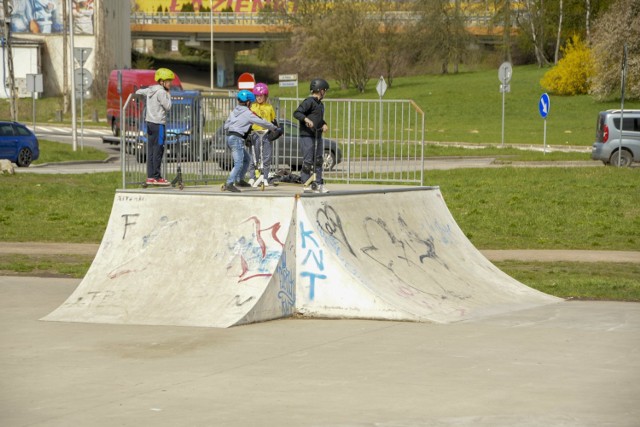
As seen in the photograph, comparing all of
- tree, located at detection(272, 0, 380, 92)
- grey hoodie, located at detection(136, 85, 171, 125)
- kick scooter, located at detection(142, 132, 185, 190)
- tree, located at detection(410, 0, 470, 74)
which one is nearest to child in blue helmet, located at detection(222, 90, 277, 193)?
kick scooter, located at detection(142, 132, 185, 190)

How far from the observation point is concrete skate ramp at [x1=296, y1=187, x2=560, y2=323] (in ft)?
38.0

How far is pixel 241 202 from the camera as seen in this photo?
12.0 m

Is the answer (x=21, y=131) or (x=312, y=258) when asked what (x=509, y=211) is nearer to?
(x=312, y=258)

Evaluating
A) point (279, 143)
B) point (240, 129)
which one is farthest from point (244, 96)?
point (279, 143)

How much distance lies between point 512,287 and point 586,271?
259 centimetres

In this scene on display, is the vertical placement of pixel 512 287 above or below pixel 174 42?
below

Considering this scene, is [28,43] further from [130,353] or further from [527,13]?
[130,353]

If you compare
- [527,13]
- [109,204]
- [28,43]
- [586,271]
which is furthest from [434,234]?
[527,13]

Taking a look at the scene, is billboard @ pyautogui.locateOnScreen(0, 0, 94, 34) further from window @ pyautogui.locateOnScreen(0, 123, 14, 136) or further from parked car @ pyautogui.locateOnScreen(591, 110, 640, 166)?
parked car @ pyautogui.locateOnScreen(591, 110, 640, 166)

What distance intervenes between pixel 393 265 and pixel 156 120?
3.51 m

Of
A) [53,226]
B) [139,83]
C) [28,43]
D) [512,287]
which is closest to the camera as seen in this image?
[512,287]

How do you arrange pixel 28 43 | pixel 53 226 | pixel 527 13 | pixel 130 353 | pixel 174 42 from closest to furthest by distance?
pixel 130 353
pixel 53 226
pixel 28 43
pixel 527 13
pixel 174 42

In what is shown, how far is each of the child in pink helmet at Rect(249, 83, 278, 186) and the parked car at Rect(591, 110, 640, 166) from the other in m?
21.8

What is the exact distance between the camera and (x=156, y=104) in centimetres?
1410
